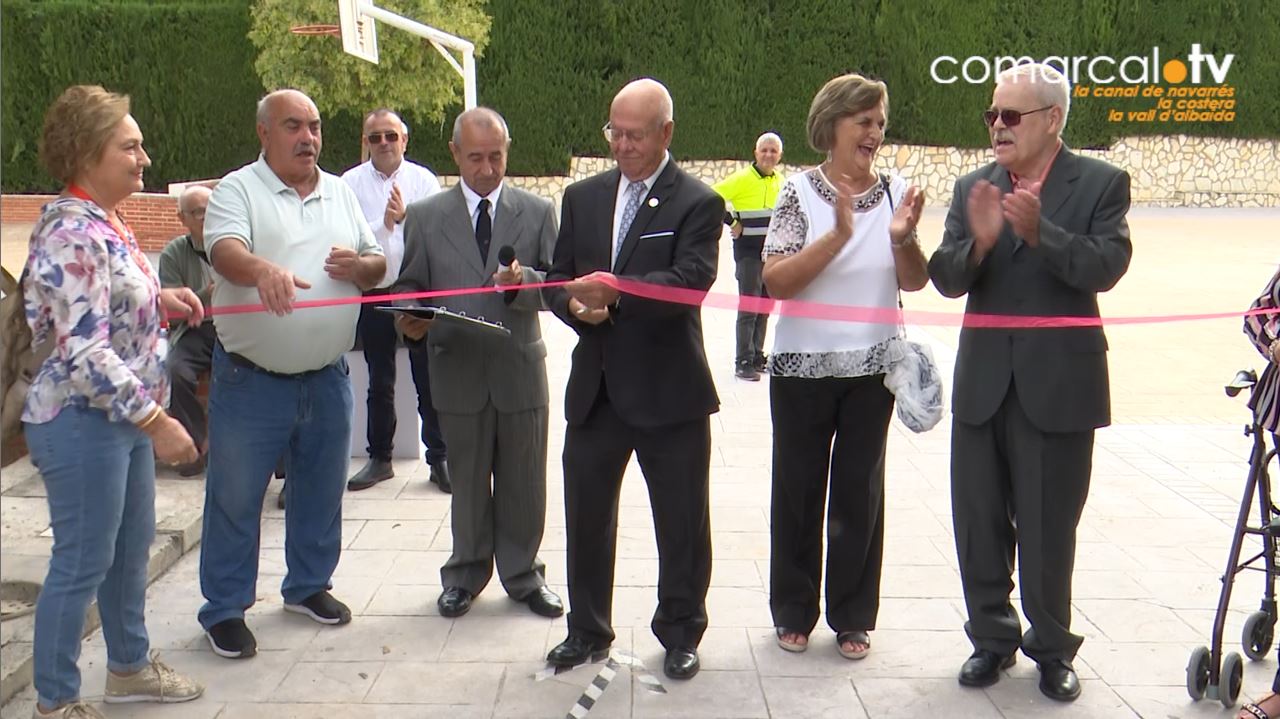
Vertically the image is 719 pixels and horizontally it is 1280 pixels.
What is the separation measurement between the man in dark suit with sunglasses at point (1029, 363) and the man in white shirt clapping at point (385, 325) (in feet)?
11.1

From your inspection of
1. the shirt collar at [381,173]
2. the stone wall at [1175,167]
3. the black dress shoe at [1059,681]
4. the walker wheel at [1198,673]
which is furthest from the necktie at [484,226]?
the stone wall at [1175,167]

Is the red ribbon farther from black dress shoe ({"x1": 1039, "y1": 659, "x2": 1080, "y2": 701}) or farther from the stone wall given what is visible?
the stone wall

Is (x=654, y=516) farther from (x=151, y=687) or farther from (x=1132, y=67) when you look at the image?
(x=1132, y=67)

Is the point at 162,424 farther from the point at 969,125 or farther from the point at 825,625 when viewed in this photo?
the point at 969,125

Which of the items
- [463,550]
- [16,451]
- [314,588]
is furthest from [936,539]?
[16,451]

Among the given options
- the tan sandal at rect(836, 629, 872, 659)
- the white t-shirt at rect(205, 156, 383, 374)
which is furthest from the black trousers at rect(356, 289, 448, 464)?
the tan sandal at rect(836, 629, 872, 659)

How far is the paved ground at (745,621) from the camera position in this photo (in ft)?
13.3

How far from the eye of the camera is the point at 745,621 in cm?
479

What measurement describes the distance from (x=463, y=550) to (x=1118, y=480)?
3990 mm

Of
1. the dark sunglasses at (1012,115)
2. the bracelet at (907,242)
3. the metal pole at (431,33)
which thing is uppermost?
the metal pole at (431,33)

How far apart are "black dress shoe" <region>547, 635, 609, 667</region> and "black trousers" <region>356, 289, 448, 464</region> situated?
2641 millimetres

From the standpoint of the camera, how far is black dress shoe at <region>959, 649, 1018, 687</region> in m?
4.15

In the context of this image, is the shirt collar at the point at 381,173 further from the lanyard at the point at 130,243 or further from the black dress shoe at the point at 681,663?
Answer: the black dress shoe at the point at 681,663

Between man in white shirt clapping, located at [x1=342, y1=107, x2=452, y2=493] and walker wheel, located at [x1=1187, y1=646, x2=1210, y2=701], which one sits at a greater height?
man in white shirt clapping, located at [x1=342, y1=107, x2=452, y2=493]
